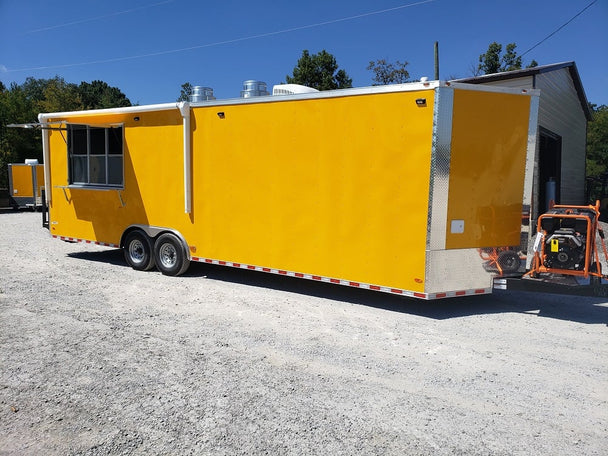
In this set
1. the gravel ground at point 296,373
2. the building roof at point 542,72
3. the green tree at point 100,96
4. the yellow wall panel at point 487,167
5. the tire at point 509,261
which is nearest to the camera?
the gravel ground at point 296,373

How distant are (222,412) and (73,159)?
795cm

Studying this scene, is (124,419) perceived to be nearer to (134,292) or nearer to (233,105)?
(134,292)

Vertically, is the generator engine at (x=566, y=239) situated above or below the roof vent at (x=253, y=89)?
below

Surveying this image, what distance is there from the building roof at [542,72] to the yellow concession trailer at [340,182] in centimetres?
745

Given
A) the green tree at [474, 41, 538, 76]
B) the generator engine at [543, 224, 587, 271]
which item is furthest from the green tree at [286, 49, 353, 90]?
the generator engine at [543, 224, 587, 271]

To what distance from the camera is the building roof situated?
12930mm

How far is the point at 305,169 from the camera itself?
6941 millimetres

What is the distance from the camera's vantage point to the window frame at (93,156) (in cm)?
907

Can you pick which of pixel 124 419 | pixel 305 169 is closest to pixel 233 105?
pixel 305 169

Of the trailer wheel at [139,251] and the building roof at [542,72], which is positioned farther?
the building roof at [542,72]

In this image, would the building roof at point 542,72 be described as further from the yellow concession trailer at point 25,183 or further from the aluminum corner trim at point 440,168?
the yellow concession trailer at point 25,183

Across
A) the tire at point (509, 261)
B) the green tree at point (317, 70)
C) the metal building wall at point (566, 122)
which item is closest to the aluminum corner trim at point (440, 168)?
the tire at point (509, 261)

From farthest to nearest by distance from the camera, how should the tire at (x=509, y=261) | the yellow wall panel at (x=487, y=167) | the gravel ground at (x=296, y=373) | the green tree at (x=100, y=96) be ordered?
the green tree at (x=100, y=96) → the tire at (x=509, y=261) → the yellow wall panel at (x=487, y=167) → the gravel ground at (x=296, y=373)

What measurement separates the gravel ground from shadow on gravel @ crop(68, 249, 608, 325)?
48 mm
